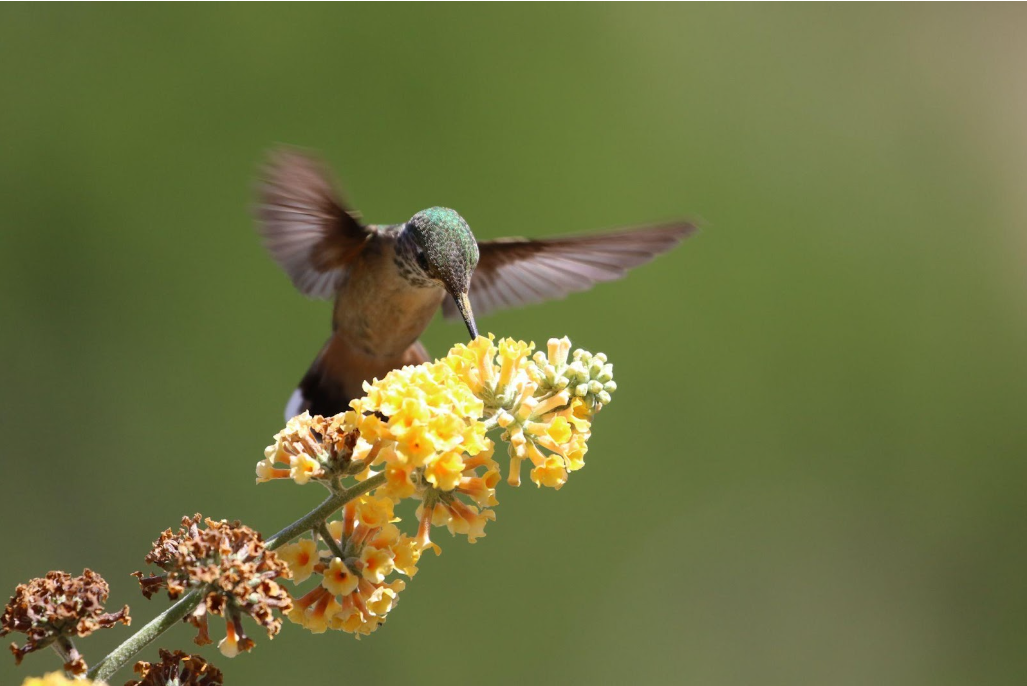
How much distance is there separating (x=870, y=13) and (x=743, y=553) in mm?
3682

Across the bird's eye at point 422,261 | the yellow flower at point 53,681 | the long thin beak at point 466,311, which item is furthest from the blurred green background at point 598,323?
the yellow flower at point 53,681

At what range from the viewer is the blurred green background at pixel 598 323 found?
5.05 meters

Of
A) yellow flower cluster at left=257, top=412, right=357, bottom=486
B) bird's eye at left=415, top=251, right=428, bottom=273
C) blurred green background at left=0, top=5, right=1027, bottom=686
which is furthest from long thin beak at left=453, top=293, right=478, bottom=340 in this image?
blurred green background at left=0, top=5, right=1027, bottom=686

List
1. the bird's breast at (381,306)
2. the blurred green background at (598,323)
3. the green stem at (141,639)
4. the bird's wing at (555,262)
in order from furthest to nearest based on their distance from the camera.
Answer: the blurred green background at (598,323) < the bird's breast at (381,306) < the bird's wing at (555,262) < the green stem at (141,639)

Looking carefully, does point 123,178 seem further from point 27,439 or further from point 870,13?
point 870,13

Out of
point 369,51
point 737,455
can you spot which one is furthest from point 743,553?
point 369,51

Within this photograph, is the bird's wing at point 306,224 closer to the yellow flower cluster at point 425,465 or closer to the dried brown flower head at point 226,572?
the yellow flower cluster at point 425,465

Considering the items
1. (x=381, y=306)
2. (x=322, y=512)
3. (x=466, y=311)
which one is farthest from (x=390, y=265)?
→ (x=322, y=512)

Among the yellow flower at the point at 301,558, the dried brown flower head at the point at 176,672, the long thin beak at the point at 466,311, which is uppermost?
the long thin beak at the point at 466,311

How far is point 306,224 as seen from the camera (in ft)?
8.79

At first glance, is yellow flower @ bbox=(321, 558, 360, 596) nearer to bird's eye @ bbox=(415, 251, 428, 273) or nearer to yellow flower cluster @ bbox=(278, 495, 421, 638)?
yellow flower cluster @ bbox=(278, 495, 421, 638)

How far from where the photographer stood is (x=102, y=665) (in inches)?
53.6

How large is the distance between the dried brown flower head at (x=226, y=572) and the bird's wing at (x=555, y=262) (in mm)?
1409

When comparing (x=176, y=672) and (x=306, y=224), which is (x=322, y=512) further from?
(x=306, y=224)
